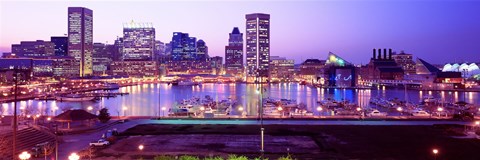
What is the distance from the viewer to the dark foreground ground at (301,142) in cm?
1700

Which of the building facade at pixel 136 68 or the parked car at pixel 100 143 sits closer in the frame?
the parked car at pixel 100 143

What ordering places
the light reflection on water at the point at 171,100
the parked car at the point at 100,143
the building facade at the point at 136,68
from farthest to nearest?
1. the building facade at the point at 136,68
2. the light reflection on water at the point at 171,100
3. the parked car at the point at 100,143

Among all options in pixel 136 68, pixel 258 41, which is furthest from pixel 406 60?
pixel 136 68

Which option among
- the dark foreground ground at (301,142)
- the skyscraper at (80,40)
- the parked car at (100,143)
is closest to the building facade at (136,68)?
the skyscraper at (80,40)

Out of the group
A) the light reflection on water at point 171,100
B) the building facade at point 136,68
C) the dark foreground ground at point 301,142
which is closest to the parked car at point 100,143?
the dark foreground ground at point 301,142

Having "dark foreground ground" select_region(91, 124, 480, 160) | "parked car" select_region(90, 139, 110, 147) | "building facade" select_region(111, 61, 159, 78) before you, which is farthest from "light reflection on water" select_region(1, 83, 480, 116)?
A: "building facade" select_region(111, 61, 159, 78)

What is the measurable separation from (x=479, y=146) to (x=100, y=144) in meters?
14.8

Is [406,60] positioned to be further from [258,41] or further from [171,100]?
[171,100]

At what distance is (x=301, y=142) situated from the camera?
19.4 meters

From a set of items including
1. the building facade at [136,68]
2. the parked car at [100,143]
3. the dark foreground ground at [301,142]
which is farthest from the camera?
the building facade at [136,68]

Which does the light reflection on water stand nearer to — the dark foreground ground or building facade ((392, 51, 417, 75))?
the dark foreground ground

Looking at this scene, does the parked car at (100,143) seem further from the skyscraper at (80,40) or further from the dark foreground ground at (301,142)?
the skyscraper at (80,40)

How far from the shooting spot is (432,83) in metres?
103

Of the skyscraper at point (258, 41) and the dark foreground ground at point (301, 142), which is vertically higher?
the skyscraper at point (258, 41)
